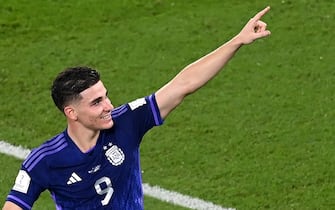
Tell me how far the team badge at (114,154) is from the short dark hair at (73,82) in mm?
381

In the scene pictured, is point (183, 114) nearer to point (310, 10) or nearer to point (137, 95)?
point (137, 95)

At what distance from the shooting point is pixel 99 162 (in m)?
5.88

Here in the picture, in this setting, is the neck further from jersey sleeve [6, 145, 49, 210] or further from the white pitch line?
the white pitch line

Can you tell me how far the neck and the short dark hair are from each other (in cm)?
21

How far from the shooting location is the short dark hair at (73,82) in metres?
5.68

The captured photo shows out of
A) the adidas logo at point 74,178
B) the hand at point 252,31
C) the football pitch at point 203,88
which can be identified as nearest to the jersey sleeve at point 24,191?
A: the adidas logo at point 74,178

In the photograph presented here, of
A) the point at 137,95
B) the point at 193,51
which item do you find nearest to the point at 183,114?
the point at 137,95

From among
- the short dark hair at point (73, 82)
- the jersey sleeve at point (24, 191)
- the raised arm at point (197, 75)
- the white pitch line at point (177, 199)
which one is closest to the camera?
the short dark hair at point (73, 82)

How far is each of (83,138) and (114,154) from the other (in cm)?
20

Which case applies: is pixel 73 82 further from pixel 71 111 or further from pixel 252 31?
pixel 252 31

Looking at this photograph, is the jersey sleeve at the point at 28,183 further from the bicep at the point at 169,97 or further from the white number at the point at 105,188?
the bicep at the point at 169,97

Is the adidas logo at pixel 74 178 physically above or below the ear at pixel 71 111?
below

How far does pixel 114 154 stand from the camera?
5898 millimetres

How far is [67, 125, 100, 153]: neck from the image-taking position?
586cm
